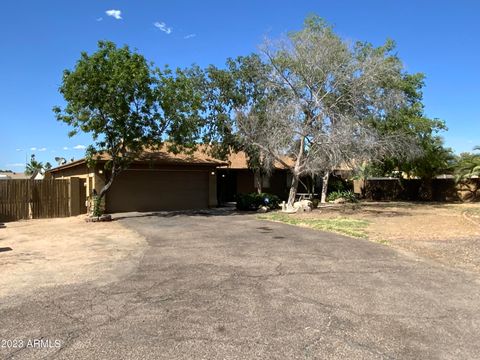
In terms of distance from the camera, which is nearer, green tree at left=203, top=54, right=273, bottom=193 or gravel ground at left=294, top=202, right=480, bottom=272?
gravel ground at left=294, top=202, right=480, bottom=272

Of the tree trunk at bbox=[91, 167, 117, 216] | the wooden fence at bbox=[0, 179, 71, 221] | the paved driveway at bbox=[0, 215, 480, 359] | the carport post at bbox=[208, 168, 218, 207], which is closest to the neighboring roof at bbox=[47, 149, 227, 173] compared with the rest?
the carport post at bbox=[208, 168, 218, 207]

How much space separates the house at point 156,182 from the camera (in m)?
22.0

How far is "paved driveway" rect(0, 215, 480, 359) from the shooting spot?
4.57 m

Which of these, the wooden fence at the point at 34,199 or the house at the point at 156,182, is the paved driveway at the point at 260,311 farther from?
the house at the point at 156,182

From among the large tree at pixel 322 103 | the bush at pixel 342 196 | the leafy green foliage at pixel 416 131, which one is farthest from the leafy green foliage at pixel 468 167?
the large tree at pixel 322 103

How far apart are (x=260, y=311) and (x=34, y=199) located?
1714 centimetres

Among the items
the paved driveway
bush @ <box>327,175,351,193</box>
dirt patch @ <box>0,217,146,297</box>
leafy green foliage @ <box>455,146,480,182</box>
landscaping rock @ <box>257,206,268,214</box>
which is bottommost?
the paved driveway

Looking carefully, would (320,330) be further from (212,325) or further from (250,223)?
(250,223)

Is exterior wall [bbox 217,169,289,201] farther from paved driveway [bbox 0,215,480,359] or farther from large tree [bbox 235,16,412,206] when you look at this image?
paved driveway [bbox 0,215,480,359]

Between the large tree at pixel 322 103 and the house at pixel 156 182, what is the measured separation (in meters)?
3.96

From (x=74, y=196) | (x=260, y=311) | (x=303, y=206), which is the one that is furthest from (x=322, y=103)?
(x=260, y=311)

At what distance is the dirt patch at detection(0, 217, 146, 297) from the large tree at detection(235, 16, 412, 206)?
9213 mm

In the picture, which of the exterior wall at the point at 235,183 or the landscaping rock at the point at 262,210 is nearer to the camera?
the landscaping rock at the point at 262,210

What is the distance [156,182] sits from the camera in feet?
77.1
